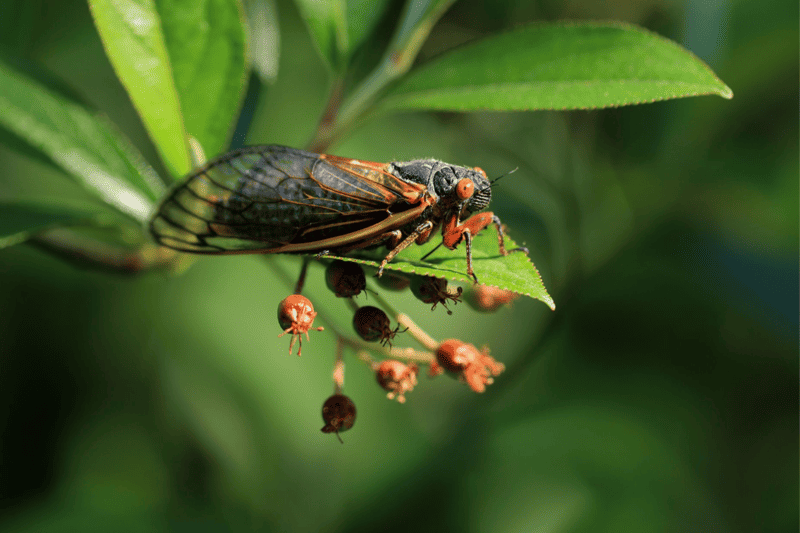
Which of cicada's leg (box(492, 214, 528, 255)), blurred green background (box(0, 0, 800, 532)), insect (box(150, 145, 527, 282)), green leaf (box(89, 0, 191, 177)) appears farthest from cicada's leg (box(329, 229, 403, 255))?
blurred green background (box(0, 0, 800, 532))

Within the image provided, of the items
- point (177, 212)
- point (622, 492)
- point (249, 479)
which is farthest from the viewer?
point (249, 479)

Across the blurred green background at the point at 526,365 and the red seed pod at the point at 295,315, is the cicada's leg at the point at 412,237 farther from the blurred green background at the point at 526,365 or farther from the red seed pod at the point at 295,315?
the blurred green background at the point at 526,365

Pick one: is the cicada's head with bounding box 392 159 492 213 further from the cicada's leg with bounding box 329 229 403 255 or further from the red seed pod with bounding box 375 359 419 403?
the red seed pod with bounding box 375 359 419 403

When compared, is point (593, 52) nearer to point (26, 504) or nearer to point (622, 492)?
point (622, 492)

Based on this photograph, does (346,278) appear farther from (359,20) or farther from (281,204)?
(359,20)

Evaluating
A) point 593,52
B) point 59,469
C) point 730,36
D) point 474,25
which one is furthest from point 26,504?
point 730,36
